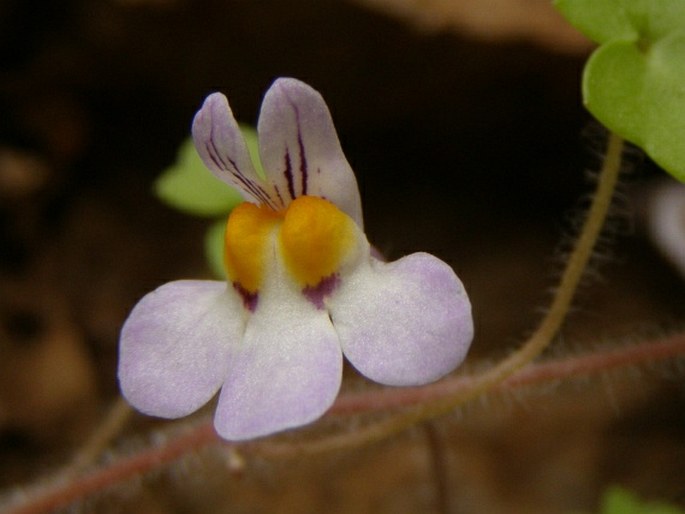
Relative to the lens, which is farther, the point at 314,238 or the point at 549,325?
the point at 549,325

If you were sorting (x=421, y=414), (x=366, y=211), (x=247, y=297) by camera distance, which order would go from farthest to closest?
(x=366, y=211) < (x=421, y=414) < (x=247, y=297)

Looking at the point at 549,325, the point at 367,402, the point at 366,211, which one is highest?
the point at 549,325

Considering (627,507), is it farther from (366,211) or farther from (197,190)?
(366,211)

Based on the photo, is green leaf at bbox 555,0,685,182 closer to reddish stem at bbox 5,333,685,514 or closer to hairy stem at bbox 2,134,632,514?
hairy stem at bbox 2,134,632,514

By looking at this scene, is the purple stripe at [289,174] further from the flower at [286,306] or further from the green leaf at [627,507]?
Answer: the green leaf at [627,507]

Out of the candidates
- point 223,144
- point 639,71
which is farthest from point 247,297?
point 639,71

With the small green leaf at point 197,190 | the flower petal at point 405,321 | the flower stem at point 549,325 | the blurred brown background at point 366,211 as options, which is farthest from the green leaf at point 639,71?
the blurred brown background at point 366,211

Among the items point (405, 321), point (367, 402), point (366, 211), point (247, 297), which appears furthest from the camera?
point (366, 211)

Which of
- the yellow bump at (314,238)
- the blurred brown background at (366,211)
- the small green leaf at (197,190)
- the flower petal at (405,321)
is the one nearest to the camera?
the flower petal at (405,321)
